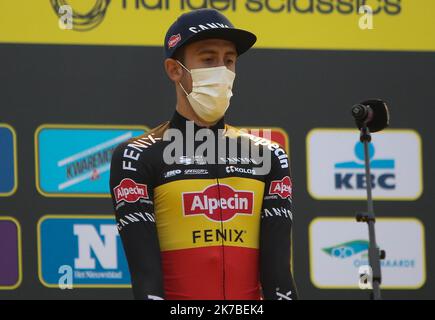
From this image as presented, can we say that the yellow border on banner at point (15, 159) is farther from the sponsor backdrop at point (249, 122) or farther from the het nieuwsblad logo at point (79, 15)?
the het nieuwsblad logo at point (79, 15)

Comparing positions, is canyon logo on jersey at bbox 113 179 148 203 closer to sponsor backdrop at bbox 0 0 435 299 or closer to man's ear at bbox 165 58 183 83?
man's ear at bbox 165 58 183 83

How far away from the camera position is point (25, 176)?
194 inches

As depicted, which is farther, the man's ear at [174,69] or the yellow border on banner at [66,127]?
the yellow border on banner at [66,127]

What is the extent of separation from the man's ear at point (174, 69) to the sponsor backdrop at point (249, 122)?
1.86 m

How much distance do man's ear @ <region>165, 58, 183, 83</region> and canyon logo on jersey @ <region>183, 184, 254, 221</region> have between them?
0.38m

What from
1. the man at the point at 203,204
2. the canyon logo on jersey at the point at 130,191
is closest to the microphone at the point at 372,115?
the man at the point at 203,204

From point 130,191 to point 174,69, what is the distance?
17.9 inches

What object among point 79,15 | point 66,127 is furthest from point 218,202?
point 79,15

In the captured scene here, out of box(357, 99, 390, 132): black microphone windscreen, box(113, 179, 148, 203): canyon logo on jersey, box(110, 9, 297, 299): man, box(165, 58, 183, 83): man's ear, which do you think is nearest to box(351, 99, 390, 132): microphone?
box(357, 99, 390, 132): black microphone windscreen

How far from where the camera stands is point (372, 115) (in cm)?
363

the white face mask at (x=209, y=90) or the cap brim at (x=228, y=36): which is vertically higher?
the cap brim at (x=228, y=36)

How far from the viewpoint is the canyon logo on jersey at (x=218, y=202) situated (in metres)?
2.97

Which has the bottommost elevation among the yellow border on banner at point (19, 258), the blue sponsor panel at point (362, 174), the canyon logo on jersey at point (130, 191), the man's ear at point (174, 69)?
the yellow border on banner at point (19, 258)

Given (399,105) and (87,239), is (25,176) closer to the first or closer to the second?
(87,239)
